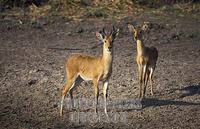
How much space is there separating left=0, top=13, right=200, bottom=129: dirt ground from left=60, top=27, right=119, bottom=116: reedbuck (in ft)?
1.88

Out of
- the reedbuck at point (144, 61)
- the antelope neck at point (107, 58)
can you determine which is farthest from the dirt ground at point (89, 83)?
the antelope neck at point (107, 58)

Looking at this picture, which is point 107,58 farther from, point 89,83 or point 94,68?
point 89,83

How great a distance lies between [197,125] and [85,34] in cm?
919

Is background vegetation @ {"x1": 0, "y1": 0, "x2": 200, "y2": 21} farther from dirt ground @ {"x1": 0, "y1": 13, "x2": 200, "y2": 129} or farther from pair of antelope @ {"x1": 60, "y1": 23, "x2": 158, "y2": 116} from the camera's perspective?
pair of antelope @ {"x1": 60, "y1": 23, "x2": 158, "y2": 116}

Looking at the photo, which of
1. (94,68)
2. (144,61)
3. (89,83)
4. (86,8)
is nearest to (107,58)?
(94,68)

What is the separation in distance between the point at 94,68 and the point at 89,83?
238 cm

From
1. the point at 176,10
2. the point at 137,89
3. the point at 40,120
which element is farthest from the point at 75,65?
the point at 176,10

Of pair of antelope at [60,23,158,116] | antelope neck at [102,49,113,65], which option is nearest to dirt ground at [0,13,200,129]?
pair of antelope at [60,23,158,116]

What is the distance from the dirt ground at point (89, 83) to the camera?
1261 cm

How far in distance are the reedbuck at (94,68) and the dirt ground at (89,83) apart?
57 centimetres

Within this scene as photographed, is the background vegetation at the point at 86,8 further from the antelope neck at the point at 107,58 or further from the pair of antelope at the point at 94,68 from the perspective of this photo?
the antelope neck at the point at 107,58

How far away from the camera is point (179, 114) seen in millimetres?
12953

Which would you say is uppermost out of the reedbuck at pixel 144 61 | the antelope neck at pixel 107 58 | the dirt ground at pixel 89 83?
the antelope neck at pixel 107 58

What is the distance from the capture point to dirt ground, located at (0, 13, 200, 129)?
496 inches
